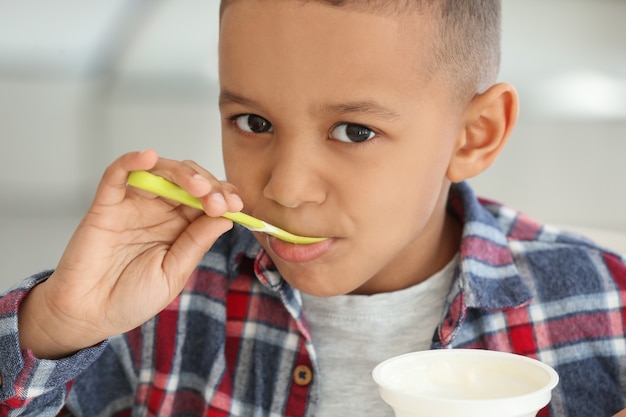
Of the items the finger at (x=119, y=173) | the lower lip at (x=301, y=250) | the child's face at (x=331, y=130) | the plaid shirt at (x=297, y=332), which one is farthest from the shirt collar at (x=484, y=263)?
the finger at (x=119, y=173)

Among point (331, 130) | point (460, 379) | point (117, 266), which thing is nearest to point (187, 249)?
point (117, 266)

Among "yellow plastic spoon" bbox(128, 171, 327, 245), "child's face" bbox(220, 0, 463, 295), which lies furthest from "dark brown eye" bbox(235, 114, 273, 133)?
"yellow plastic spoon" bbox(128, 171, 327, 245)

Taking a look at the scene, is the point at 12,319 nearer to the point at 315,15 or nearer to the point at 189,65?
the point at 315,15

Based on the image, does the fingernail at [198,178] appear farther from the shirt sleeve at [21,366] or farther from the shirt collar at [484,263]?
the shirt collar at [484,263]

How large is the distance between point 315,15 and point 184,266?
313 millimetres

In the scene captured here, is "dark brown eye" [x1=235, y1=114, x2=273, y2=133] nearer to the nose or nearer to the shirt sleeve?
the nose

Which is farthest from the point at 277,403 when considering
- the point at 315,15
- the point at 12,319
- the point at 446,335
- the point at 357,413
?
the point at 315,15

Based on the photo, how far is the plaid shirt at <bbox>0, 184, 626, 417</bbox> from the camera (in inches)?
43.9

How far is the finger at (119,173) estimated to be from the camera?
87 centimetres

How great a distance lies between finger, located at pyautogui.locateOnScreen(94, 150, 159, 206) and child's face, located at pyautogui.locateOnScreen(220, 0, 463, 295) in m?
0.14

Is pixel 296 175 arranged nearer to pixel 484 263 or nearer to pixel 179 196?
pixel 179 196

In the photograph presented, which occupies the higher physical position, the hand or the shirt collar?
the hand

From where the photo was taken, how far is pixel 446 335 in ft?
3.63

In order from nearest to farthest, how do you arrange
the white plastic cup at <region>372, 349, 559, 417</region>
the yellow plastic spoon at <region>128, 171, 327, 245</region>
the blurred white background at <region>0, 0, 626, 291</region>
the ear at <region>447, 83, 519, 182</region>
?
1. the white plastic cup at <region>372, 349, 559, 417</region>
2. the yellow plastic spoon at <region>128, 171, 327, 245</region>
3. the ear at <region>447, 83, 519, 182</region>
4. the blurred white background at <region>0, 0, 626, 291</region>
